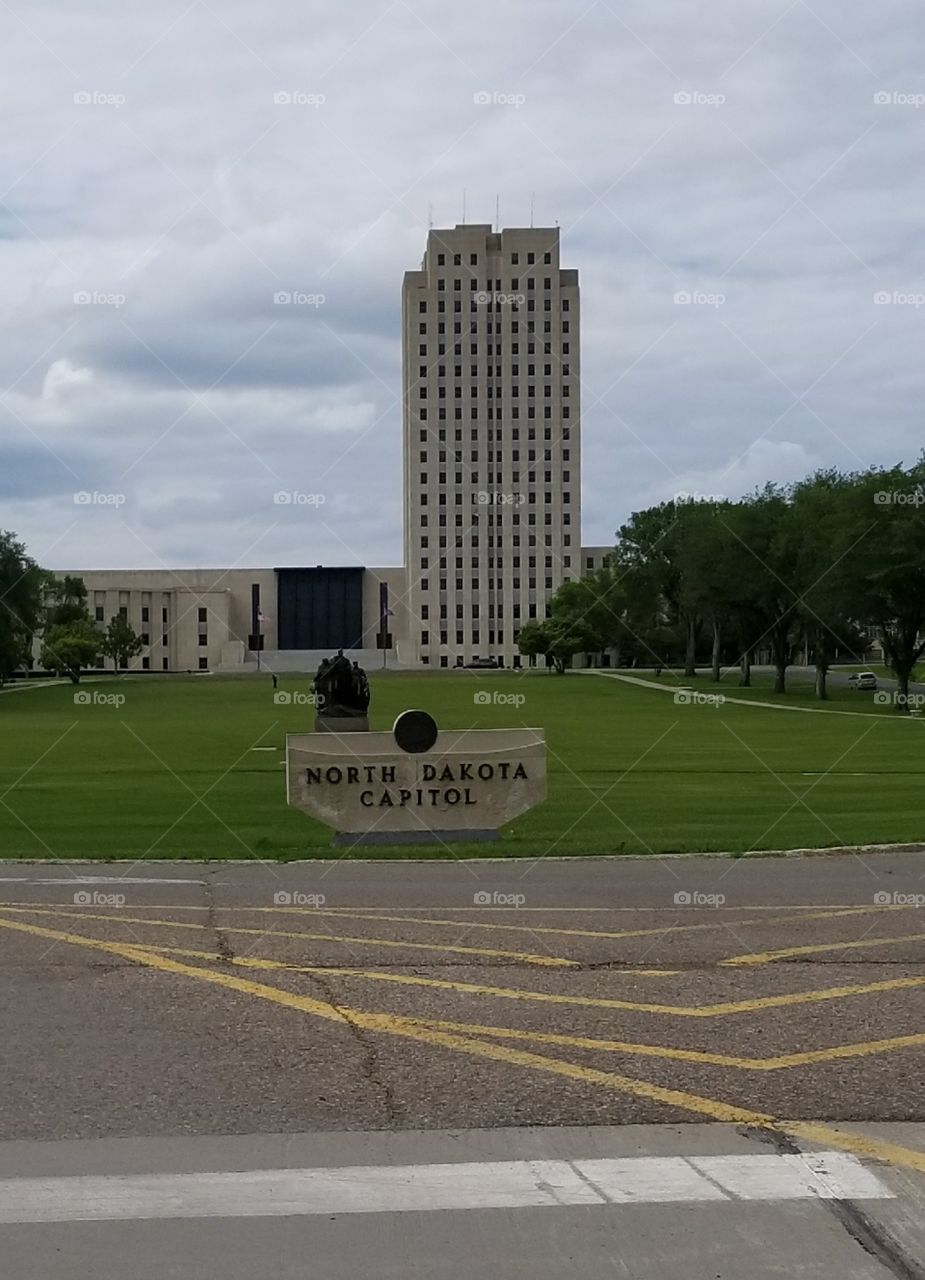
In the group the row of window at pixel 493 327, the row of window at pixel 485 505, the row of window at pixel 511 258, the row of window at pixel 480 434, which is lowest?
the row of window at pixel 485 505

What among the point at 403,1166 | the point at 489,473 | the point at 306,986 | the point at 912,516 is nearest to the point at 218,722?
the point at 912,516

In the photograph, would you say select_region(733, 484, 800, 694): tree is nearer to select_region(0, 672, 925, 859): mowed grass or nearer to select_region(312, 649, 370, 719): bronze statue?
select_region(0, 672, 925, 859): mowed grass

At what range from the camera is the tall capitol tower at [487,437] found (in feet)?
571

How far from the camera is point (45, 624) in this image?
112 meters

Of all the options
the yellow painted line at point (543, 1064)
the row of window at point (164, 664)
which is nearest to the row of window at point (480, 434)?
the row of window at point (164, 664)

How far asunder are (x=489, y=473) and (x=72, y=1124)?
171394mm

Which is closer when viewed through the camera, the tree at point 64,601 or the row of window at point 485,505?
the tree at point 64,601

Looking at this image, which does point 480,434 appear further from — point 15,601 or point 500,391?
point 15,601

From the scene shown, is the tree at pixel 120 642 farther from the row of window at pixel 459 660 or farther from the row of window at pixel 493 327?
the row of window at pixel 493 327

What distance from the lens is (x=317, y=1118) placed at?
6.94 metres

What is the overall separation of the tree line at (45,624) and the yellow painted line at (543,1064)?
81431 millimetres

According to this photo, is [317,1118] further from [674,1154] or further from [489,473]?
[489,473]

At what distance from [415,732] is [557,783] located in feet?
37.2

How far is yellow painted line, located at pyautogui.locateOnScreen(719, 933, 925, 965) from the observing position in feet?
34.8
